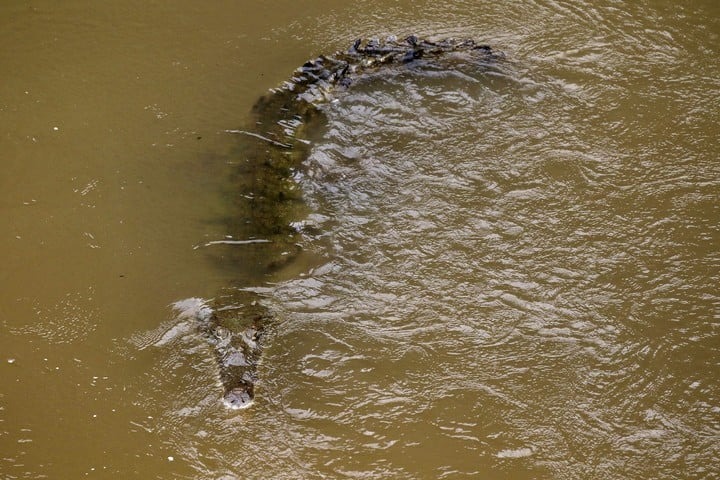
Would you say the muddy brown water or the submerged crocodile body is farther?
the submerged crocodile body

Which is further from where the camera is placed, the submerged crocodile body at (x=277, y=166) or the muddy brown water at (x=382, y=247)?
the submerged crocodile body at (x=277, y=166)

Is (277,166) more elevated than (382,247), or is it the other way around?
(277,166)

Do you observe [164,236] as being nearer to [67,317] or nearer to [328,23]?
[67,317]

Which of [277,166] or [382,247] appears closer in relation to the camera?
[382,247]

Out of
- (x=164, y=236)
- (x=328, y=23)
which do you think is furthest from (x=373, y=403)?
(x=328, y=23)
